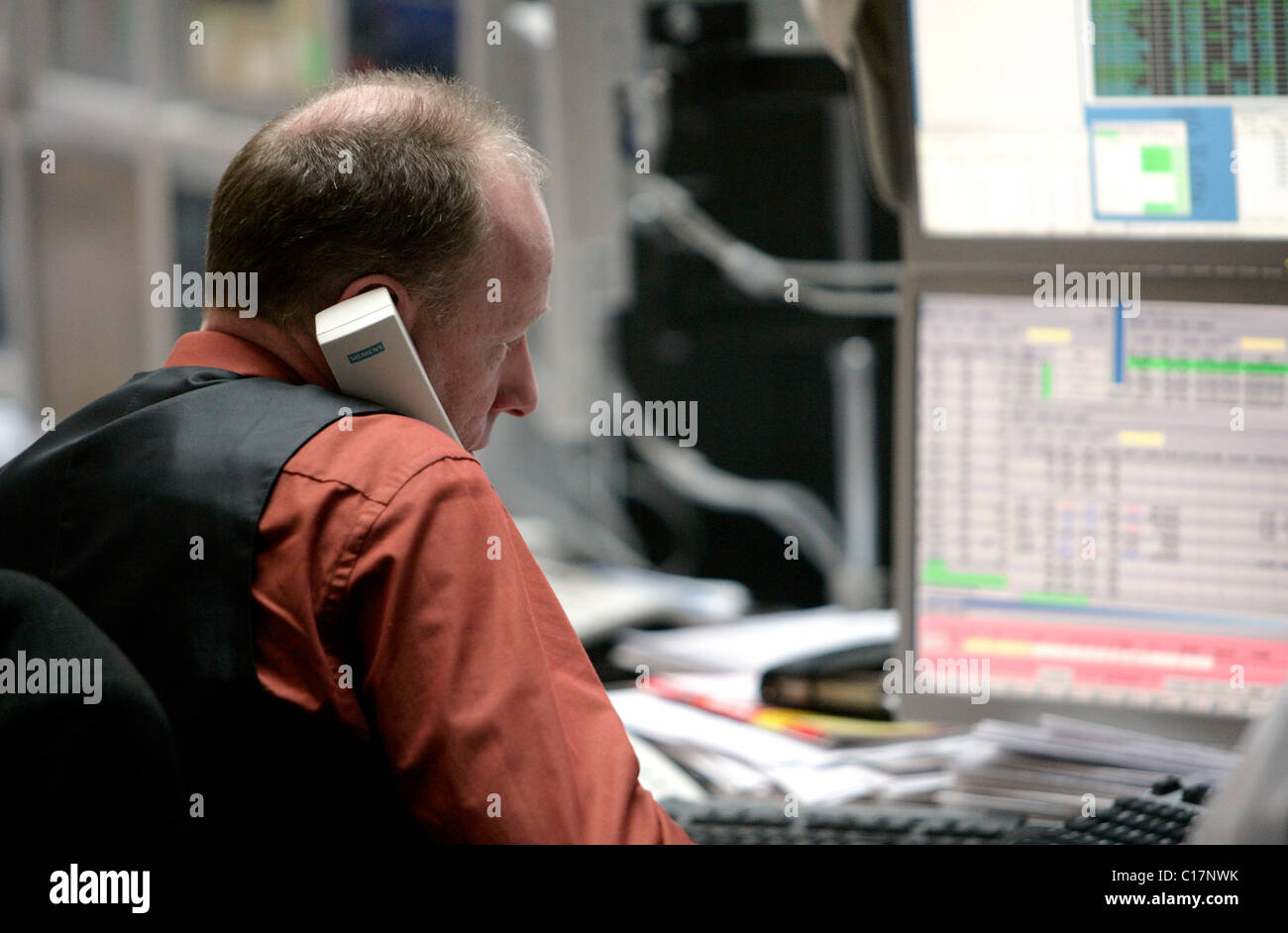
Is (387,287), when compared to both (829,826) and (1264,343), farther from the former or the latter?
(1264,343)

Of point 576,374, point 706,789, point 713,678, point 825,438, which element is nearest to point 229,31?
point 576,374

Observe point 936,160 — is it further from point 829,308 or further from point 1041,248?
point 829,308

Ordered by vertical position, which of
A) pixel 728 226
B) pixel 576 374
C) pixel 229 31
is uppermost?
pixel 229 31

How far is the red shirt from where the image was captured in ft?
2.12

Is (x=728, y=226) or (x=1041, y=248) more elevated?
(x=728, y=226)

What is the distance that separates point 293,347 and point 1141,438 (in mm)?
770

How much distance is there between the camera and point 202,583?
66 cm

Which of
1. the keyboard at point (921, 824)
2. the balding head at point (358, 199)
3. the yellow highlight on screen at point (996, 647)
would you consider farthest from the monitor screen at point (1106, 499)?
the balding head at point (358, 199)

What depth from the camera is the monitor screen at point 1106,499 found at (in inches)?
43.1

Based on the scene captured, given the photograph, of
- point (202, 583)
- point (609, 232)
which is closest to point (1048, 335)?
point (202, 583)
